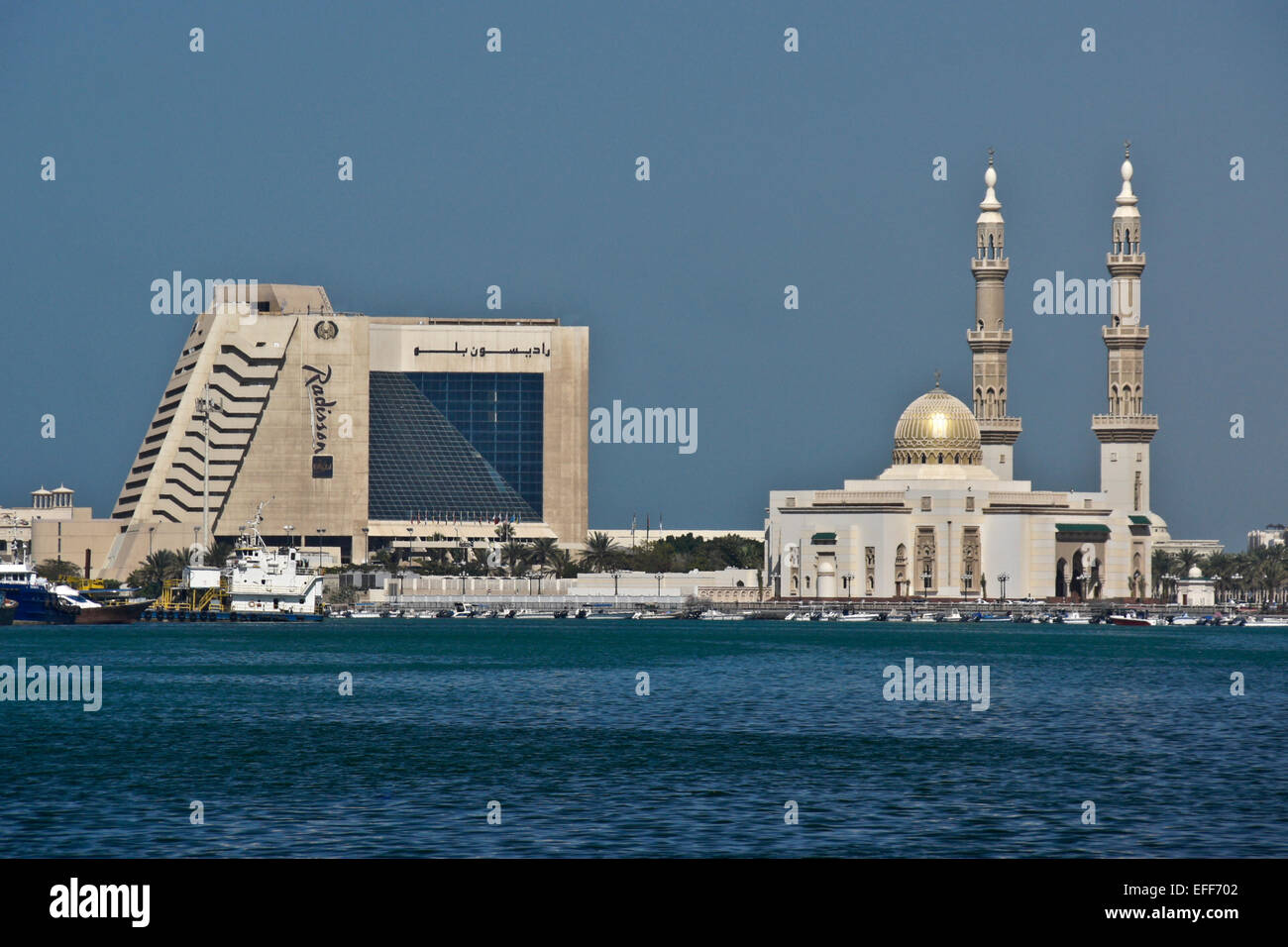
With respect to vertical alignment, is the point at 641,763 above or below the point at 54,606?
below

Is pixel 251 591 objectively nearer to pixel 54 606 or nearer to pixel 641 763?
pixel 54 606

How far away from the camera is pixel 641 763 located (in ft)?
173

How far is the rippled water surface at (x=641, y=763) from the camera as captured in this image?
125ft

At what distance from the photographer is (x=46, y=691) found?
87.2 metres
